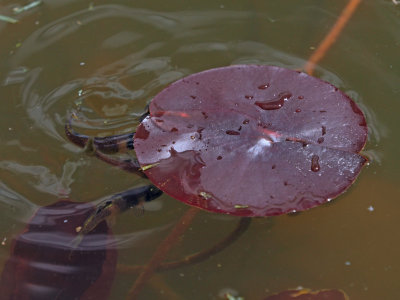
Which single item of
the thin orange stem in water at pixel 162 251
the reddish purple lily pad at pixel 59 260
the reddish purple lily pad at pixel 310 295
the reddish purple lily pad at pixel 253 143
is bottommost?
the reddish purple lily pad at pixel 59 260

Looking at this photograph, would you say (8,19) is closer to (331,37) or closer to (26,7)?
(26,7)

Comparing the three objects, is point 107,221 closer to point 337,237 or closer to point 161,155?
point 161,155

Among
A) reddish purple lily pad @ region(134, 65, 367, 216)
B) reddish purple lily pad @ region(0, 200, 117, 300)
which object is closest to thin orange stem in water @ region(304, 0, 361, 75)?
reddish purple lily pad @ region(134, 65, 367, 216)

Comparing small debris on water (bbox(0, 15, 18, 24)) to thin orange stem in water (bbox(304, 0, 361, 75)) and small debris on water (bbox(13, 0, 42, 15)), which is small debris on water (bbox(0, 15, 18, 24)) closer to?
small debris on water (bbox(13, 0, 42, 15))

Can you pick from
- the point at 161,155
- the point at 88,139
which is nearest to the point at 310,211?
the point at 161,155

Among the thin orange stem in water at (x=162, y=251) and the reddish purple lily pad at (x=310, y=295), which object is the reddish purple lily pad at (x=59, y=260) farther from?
the reddish purple lily pad at (x=310, y=295)

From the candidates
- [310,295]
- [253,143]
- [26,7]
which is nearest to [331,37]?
[253,143]

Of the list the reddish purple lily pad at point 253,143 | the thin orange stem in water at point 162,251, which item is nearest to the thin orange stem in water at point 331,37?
the reddish purple lily pad at point 253,143
